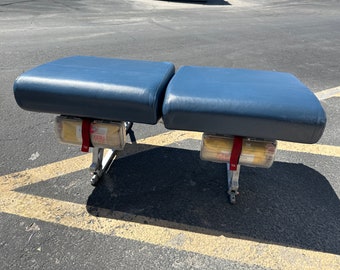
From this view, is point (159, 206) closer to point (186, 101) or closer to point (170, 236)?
point (170, 236)

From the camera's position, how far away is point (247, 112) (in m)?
1.58

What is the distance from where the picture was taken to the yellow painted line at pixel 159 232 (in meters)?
1.73

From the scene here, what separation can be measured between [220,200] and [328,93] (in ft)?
8.88

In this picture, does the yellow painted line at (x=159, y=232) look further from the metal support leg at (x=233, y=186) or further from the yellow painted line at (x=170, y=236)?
the metal support leg at (x=233, y=186)

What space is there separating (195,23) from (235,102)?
795 cm

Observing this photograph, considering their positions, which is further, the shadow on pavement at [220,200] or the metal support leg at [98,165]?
the metal support leg at [98,165]

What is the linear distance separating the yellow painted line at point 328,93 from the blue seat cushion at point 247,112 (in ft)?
7.88

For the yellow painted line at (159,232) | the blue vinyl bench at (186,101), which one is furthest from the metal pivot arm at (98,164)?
the blue vinyl bench at (186,101)

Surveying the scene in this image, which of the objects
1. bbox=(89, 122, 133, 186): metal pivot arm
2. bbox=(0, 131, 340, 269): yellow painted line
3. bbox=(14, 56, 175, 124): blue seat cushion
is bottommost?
bbox=(0, 131, 340, 269): yellow painted line

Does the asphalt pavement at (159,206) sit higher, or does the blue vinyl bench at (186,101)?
the blue vinyl bench at (186,101)

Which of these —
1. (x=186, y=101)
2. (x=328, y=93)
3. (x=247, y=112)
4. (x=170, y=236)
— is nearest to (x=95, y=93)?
(x=186, y=101)

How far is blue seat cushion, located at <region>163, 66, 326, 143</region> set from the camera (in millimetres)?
1562

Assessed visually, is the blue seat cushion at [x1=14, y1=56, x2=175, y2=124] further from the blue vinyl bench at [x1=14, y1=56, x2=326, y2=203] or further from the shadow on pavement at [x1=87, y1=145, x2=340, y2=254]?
the shadow on pavement at [x1=87, y1=145, x2=340, y2=254]

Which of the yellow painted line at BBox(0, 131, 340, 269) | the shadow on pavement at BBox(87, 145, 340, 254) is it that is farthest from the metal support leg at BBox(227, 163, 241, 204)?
the yellow painted line at BBox(0, 131, 340, 269)
